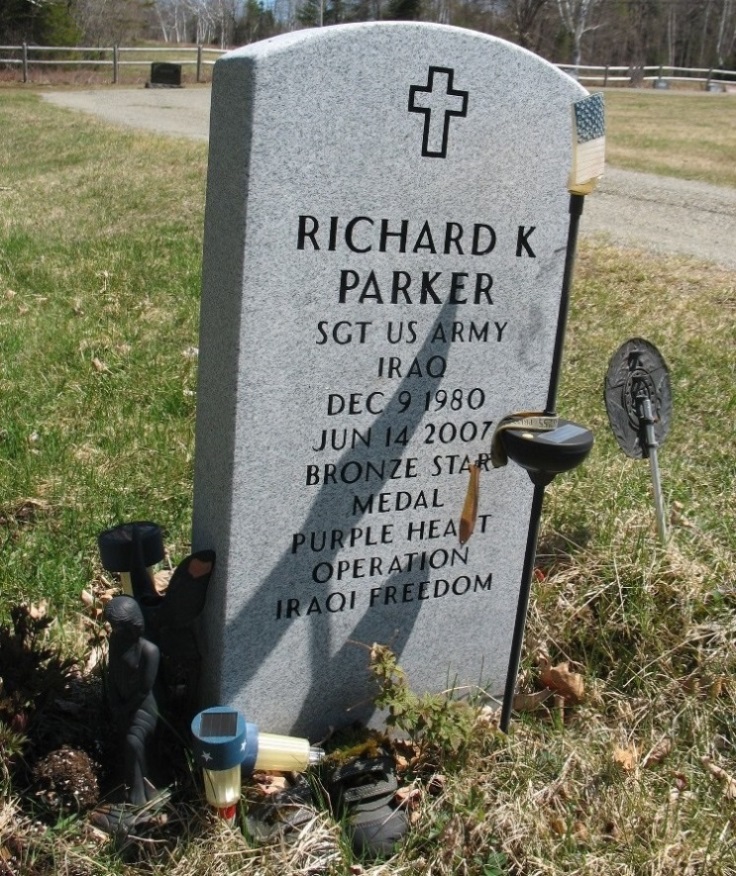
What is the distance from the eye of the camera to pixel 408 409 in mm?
2705

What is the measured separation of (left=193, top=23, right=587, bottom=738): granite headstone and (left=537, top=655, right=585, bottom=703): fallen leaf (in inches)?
10.9

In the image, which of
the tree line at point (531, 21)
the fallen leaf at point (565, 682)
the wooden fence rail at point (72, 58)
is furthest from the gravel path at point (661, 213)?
the tree line at point (531, 21)

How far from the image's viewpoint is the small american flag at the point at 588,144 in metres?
2.40

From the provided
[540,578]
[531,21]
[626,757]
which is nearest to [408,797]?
[626,757]

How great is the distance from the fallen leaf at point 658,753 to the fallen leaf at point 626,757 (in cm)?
3

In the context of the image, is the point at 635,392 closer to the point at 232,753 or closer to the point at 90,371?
the point at 232,753

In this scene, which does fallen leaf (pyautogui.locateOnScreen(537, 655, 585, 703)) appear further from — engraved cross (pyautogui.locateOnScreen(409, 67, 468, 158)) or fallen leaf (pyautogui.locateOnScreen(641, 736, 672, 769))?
engraved cross (pyautogui.locateOnScreen(409, 67, 468, 158))

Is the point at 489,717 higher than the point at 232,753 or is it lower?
lower

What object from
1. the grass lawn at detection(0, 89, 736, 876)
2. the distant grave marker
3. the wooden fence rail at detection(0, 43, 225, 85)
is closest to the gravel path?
the grass lawn at detection(0, 89, 736, 876)

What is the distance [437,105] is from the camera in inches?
96.6

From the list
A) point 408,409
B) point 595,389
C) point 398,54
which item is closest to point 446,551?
point 408,409

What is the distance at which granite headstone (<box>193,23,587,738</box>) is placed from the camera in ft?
7.65

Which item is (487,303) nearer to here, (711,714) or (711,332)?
(711,714)

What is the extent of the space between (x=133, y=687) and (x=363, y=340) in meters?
1.03
